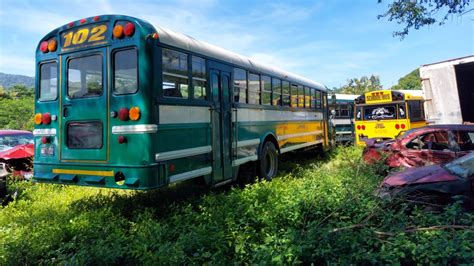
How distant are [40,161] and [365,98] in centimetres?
1205

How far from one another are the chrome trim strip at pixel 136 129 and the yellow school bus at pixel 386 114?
9.86m

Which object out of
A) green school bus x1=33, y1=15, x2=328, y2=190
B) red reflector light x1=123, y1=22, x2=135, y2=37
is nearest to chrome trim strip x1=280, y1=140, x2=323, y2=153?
green school bus x1=33, y1=15, x2=328, y2=190

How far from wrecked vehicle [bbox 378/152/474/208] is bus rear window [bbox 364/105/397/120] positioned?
29.4ft

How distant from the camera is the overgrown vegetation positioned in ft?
10.6

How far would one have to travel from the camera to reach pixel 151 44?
16.2ft

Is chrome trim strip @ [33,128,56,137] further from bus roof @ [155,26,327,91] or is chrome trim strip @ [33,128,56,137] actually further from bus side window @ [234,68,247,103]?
bus side window @ [234,68,247,103]

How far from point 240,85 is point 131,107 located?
2900 millimetres

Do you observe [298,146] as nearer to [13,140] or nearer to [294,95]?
[294,95]

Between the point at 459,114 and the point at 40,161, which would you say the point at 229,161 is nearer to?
the point at 40,161

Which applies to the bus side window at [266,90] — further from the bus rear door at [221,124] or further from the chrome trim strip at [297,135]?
the bus rear door at [221,124]

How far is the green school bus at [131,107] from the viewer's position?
4.91 m

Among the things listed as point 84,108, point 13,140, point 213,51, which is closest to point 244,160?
point 213,51

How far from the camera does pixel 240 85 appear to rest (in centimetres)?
731

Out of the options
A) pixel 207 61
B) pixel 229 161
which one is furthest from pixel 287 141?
pixel 207 61
